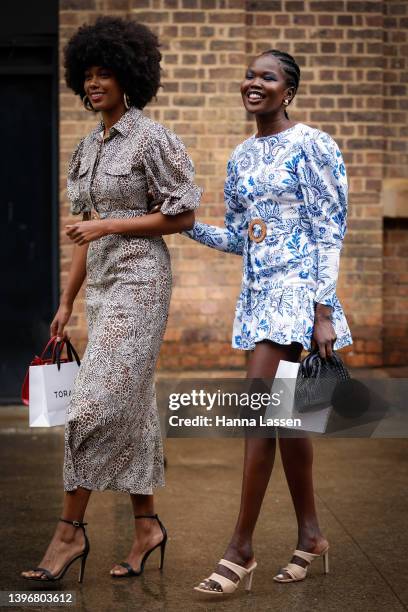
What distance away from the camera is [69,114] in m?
9.05

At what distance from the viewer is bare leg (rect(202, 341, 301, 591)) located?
14.8 ft

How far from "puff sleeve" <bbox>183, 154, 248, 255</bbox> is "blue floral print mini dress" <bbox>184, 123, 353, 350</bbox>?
14 centimetres

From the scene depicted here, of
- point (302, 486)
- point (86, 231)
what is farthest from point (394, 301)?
point (86, 231)

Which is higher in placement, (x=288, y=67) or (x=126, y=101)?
(x=288, y=67)

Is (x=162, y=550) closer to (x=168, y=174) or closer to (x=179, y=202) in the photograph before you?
(x=179, y=202)

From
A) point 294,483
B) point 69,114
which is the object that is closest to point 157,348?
point 294,483

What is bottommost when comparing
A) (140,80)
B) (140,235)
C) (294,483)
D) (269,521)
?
(269,521)

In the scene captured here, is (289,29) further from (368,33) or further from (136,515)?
(136,515)

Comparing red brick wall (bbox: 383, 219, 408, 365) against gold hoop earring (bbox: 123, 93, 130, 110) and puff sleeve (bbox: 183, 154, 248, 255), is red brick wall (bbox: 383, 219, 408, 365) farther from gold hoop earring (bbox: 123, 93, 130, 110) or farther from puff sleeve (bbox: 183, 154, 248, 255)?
gold hoop earring (bbox: 123, 93, 130, 110)

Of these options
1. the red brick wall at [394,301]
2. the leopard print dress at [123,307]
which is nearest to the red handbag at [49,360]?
the leopard print dress at [123,307]

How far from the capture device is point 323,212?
4.54 meters

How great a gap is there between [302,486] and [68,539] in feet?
3.05

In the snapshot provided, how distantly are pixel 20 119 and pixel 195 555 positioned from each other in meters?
5.10

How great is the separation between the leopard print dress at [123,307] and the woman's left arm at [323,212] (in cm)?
49
